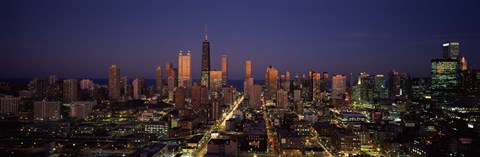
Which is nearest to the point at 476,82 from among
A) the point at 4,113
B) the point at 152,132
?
the point at 152,132

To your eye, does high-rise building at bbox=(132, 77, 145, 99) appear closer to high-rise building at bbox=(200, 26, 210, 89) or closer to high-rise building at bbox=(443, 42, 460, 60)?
high-rise building at bbox=(200, 26, 210, 89)

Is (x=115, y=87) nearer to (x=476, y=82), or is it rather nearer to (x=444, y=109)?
(x=444, y=109)

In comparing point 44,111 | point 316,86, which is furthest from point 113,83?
point 316,86

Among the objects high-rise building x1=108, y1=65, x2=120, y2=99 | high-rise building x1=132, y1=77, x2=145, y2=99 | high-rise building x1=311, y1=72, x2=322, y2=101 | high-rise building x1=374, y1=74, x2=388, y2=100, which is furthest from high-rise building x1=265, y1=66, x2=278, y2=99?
high-rise building x1=108, y1=65, x2=120, y2=99

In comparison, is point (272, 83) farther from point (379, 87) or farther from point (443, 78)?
point (443, 78)

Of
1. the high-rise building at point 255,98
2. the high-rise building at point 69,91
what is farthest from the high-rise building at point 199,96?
the high-rise building at point 69,91

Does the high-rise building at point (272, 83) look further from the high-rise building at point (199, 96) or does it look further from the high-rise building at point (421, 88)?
the high-rise building at point (421, 88)
